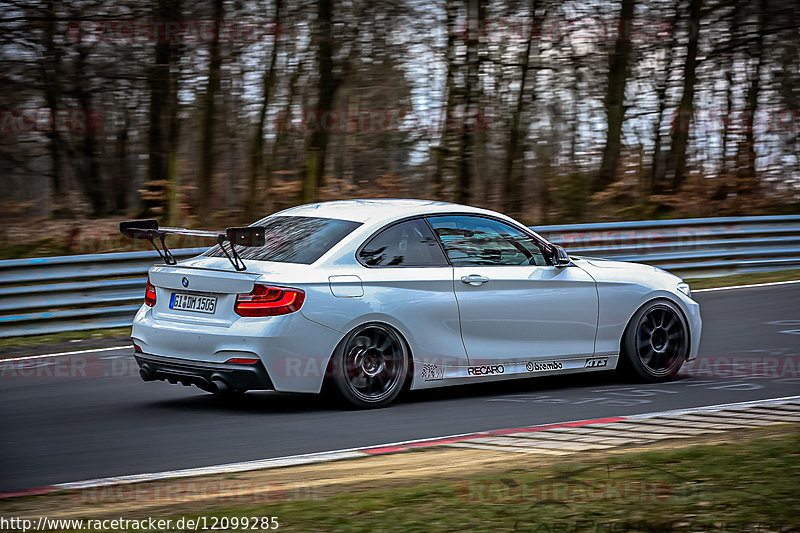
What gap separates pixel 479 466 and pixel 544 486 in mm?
733

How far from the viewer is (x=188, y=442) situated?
7.23m

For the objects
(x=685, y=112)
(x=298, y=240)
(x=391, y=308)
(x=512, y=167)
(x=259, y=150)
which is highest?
(x=685, y=112)

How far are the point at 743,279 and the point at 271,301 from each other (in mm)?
10913

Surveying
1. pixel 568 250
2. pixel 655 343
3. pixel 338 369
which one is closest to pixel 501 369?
pixel 338 369

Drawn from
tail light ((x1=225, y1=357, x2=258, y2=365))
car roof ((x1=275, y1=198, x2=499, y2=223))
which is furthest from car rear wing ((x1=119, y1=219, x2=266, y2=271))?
car roof ((x1=275, y1=198, x2=499, y2=223))

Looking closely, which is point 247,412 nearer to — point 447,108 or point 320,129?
point 320,129

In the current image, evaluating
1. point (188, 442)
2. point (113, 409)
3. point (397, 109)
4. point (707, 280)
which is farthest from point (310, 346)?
point (397, 109)

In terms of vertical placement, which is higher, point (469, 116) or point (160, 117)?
point (469, 116)

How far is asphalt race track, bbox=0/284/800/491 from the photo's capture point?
6871 mm

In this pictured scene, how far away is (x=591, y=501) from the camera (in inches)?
207

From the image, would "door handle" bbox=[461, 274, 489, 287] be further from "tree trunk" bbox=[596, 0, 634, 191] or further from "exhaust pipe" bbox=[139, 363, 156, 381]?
"tree trunk" bbox=[596, 0, 634, 191]

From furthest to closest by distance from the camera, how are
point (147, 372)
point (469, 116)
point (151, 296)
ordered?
point (469, 116)
point (151, 296)
point (147, 372)

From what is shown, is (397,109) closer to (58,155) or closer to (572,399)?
(58,155)

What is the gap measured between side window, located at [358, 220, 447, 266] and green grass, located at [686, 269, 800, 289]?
28.2 ft
